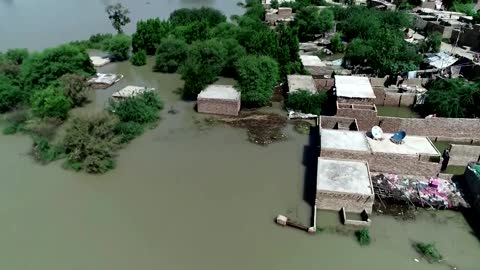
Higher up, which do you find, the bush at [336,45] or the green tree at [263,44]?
the green tree at [263,44]

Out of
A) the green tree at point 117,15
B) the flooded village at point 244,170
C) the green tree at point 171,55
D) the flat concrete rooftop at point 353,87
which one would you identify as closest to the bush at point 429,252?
the flooded village at point 244,170

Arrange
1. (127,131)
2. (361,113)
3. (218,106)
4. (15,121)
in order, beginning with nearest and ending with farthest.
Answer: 1. (127,131)
2. (361,113)
3. (15,121)
4. (218,106)

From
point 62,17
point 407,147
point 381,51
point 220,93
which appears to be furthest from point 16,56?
point 381,51

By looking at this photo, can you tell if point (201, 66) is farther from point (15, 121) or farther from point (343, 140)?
point (343, 140)

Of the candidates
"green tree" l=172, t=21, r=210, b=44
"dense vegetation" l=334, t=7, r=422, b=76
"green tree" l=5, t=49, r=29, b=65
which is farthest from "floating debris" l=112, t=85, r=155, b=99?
"dense vegetation" l=334, t=7, r=422, b=76

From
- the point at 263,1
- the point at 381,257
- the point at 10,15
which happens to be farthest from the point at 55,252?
the point at 263,1

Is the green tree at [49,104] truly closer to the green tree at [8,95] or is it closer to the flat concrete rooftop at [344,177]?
the green tree at [8,95]

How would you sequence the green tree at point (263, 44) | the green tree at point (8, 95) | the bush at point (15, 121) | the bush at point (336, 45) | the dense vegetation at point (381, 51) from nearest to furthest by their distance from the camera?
the bush at point (15, 121) < the green tree at point (8, 95) < the dense vegetation at point (381, 51) < the green tree at point (263, 44) < the bush at point (336, 45)
